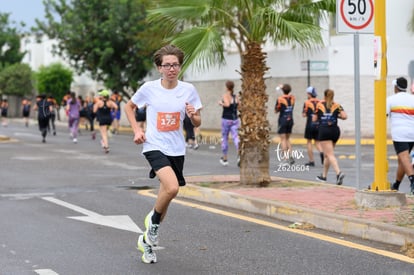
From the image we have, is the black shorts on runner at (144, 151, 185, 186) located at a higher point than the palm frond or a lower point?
lower

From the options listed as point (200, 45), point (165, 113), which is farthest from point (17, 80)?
point (165, 113)

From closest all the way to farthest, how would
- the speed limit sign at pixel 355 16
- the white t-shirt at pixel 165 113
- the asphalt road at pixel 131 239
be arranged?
1. the asphalt road at pixel 131 239
2. the white t-shirt at pixel 165 113
3. the speed limit sign at pixel 355 16

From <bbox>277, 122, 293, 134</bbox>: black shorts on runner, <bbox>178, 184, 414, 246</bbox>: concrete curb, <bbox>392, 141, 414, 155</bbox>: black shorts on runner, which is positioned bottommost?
<bbox>178, 184, 414, 246</bbox>: concrete curb

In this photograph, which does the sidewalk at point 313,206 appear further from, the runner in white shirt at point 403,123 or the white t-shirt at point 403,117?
the white t-shirt at point 403,117

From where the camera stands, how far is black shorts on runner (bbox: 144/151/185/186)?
7.57 meters

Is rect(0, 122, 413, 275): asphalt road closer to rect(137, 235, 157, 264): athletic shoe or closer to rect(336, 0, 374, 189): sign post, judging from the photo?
rect(137, 235, 157, 264): athletic shoe

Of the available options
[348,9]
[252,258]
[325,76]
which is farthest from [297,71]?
[252,258]

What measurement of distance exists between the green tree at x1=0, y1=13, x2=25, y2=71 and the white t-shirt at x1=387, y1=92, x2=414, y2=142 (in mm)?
71882

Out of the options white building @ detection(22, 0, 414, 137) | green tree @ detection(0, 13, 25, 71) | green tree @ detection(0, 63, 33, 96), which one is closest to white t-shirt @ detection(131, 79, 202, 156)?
white building @ detection(22, 0, 414, 137)

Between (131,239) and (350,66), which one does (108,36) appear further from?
(131,239)

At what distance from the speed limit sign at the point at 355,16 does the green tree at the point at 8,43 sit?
73.3 metres

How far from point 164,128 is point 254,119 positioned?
5.48 m

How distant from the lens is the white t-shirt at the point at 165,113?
25.1 ft

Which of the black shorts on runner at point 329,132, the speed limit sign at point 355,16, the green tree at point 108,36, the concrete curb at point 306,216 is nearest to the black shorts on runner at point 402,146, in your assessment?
the black shorts on runner at point 329,132
